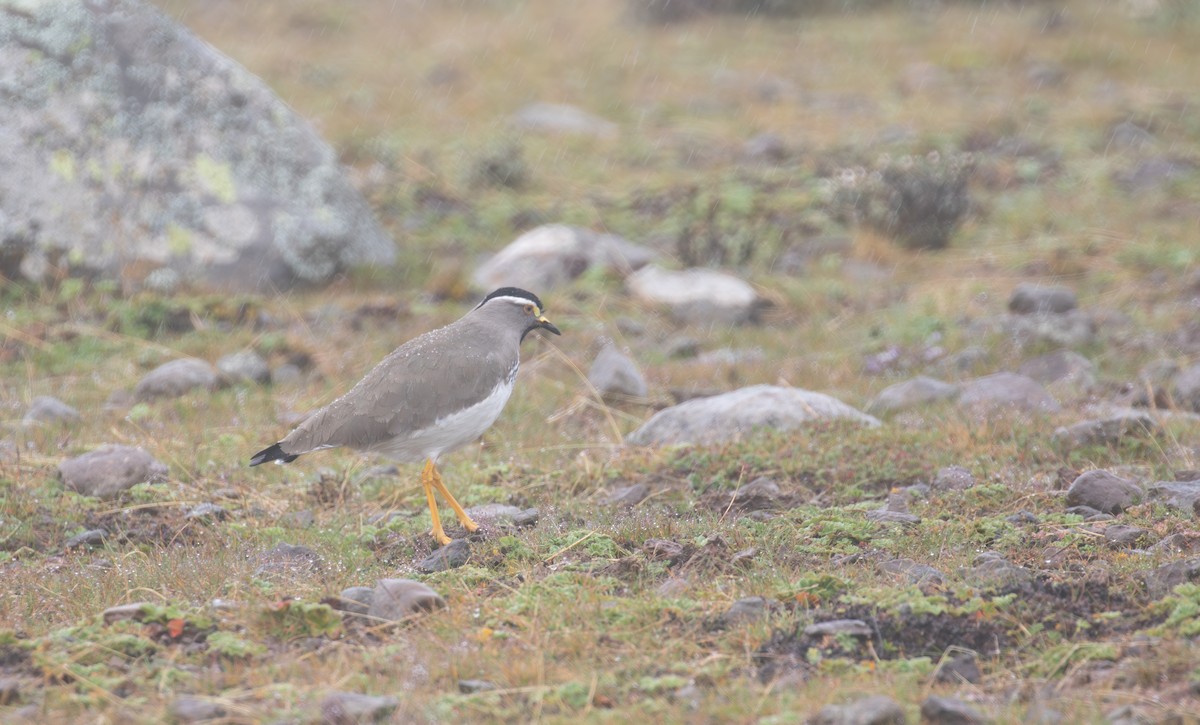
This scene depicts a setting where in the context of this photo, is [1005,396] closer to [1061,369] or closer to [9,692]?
[1061,369]

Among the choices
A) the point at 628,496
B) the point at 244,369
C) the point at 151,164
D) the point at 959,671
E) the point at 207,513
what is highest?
the point at 959,671

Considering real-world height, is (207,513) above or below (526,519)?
below

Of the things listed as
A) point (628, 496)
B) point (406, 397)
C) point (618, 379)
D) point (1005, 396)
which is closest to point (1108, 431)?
point (1005, 396)

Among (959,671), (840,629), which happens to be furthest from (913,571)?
(959,671)

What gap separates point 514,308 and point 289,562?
1918 millimetres

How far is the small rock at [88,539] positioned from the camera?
272 inches

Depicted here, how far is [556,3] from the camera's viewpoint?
22875 millimetres

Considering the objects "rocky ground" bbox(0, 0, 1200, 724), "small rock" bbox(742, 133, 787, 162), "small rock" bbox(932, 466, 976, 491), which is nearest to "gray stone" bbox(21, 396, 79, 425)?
"rocky ground" bbox(0, 0, 1200, 724)

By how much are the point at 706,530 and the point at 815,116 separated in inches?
430

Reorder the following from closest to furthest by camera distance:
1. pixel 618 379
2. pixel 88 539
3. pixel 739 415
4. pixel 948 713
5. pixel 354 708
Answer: pixel 948 713, pixel 354 708, pixel 88 539, pixel 739 415, pixel 618 379

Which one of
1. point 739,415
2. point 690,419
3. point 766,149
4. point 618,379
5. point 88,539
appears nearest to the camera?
point 88,539

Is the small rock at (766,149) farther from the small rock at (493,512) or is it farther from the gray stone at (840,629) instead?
the gray stone at (840,629)

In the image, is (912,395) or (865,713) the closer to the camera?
(865,713)

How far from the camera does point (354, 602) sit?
5.56 metres
